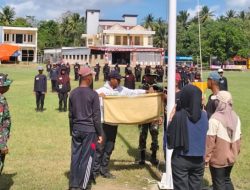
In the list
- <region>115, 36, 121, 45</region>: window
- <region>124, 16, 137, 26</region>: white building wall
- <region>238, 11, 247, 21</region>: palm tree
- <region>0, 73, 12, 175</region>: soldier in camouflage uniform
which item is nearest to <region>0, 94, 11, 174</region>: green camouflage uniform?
<region>0, 73, 12, 175</region>: soldier in camouflage uniform

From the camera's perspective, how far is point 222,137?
5652mm

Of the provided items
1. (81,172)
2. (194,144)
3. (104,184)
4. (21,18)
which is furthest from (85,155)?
(21,18)

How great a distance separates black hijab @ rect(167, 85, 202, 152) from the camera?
5.28 m

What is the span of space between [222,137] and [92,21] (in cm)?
9203

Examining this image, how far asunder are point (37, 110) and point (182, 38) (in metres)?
72.2

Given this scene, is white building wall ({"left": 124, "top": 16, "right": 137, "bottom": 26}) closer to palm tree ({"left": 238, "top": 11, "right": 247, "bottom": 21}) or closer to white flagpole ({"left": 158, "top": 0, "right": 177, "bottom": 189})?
palm tree ({"left": 238, "top": 11, "right": 247, "bottom": 21})

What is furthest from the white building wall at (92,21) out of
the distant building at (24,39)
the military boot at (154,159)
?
the military boot at (154,159)

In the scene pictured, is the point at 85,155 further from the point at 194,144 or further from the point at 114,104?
the point at 194,144

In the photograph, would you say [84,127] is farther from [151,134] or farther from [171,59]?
[151,134]

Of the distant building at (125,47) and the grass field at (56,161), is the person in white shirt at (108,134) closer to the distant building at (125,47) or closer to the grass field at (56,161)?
the grass field at (56,161)

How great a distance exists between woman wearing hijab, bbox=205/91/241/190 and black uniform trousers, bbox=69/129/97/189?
185 centimetres

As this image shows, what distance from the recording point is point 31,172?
859 centimetres

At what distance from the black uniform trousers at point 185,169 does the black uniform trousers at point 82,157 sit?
1.71 metres

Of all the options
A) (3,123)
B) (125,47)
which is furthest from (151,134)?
(125,47)
